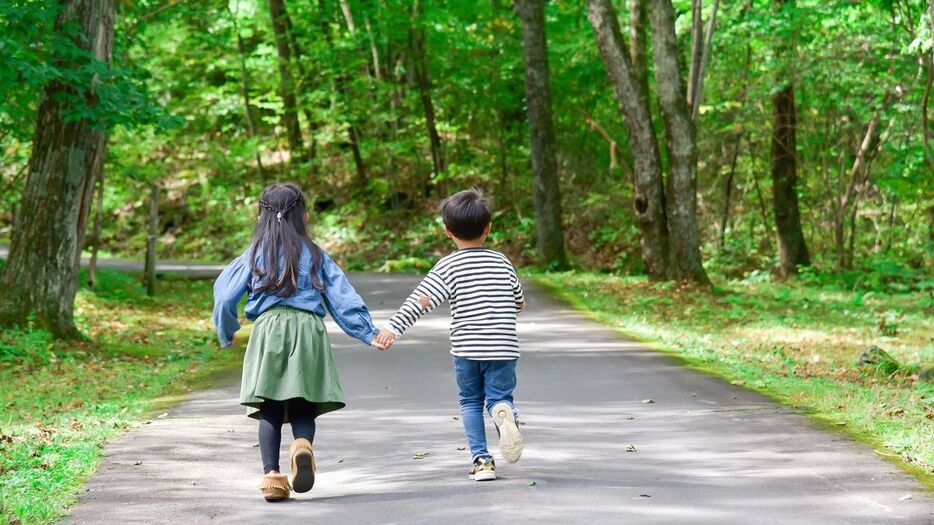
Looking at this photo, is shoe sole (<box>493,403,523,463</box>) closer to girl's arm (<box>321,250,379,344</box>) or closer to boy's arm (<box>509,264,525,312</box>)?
boy's arm (<box>509,264,525,312</box>)

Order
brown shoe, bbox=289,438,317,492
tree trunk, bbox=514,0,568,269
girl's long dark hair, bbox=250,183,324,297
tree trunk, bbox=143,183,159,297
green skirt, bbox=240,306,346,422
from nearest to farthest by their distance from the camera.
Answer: brown shoe, bbox=289,438,317,492 < green skirt, bbox=240,306,346,422 < girl's long dark hair, bbox=250,183,324,297 < tree trunk, bbox=143,183,159,297 < tree trunk, bbox=514,0,568,269

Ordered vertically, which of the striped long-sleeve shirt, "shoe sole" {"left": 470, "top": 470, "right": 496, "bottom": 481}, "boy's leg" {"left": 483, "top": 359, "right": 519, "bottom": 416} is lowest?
"shoe sole" {"left": 470, "top": 470, "right": 496, "bottom": 481}

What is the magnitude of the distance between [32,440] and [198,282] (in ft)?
56.2

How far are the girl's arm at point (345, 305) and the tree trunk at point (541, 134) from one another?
19.6 m

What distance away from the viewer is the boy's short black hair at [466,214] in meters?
6.36

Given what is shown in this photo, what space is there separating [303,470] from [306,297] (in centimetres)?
97

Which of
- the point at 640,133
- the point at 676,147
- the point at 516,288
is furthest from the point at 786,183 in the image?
the point at 516,288

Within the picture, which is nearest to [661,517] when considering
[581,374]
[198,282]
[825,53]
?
[581,374]

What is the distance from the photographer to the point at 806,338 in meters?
14.9

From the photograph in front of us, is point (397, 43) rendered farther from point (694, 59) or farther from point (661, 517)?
point (661, 517)

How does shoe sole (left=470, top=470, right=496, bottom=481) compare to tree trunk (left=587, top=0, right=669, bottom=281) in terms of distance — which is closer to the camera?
shoe sole (left=470, top=470, right=496, bottom=481)

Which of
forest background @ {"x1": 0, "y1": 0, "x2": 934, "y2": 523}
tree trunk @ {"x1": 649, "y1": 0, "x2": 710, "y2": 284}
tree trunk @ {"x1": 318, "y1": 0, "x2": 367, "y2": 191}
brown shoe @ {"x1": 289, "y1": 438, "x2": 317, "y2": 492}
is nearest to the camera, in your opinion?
brown shoe @ {"x1": 289, "y1": 438, "x2": 317, "y2": 492}

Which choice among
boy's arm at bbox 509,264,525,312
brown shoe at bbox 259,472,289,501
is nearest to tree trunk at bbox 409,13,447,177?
boy's arm at bbox 509,264,525,312

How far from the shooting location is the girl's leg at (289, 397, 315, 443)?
242 inches
